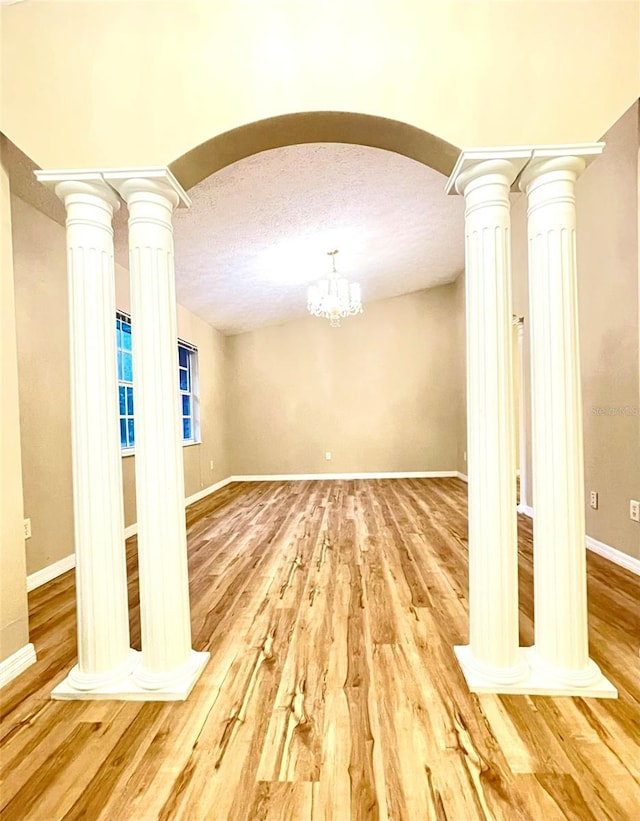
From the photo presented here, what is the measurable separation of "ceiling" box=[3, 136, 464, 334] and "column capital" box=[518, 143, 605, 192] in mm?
1487

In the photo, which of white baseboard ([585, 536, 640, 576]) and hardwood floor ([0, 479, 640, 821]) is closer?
hardwood floor ([0, 479, 640, 821])

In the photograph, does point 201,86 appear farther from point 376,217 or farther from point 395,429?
point 395,429

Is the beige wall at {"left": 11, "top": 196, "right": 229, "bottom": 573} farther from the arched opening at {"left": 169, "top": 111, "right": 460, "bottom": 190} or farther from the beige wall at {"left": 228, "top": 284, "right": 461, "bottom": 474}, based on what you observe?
the beige wall at {"left": 228, "top": 284, "right": 461, "bottom": 474}

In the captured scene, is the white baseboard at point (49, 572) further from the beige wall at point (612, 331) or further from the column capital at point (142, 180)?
the beige wall at point (612, 331)

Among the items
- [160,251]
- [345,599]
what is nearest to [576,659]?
[345,599]

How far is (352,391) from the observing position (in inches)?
272

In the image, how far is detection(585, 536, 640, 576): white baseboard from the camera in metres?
2.64

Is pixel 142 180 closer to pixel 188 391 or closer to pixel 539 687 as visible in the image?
pixel 539 687

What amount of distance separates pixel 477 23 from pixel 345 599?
8.72 ft

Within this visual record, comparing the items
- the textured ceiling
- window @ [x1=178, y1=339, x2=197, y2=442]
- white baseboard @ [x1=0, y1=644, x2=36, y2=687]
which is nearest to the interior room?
white baseboard @ [x1=0, y1=644, x2=36, y2=687]

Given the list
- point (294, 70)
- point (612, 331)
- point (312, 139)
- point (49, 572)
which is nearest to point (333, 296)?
point (612, 331)

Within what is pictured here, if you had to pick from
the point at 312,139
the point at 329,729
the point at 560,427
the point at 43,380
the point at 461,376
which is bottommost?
the point at 329,729

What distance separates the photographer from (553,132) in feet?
4.81

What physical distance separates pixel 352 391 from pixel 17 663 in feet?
18.7
